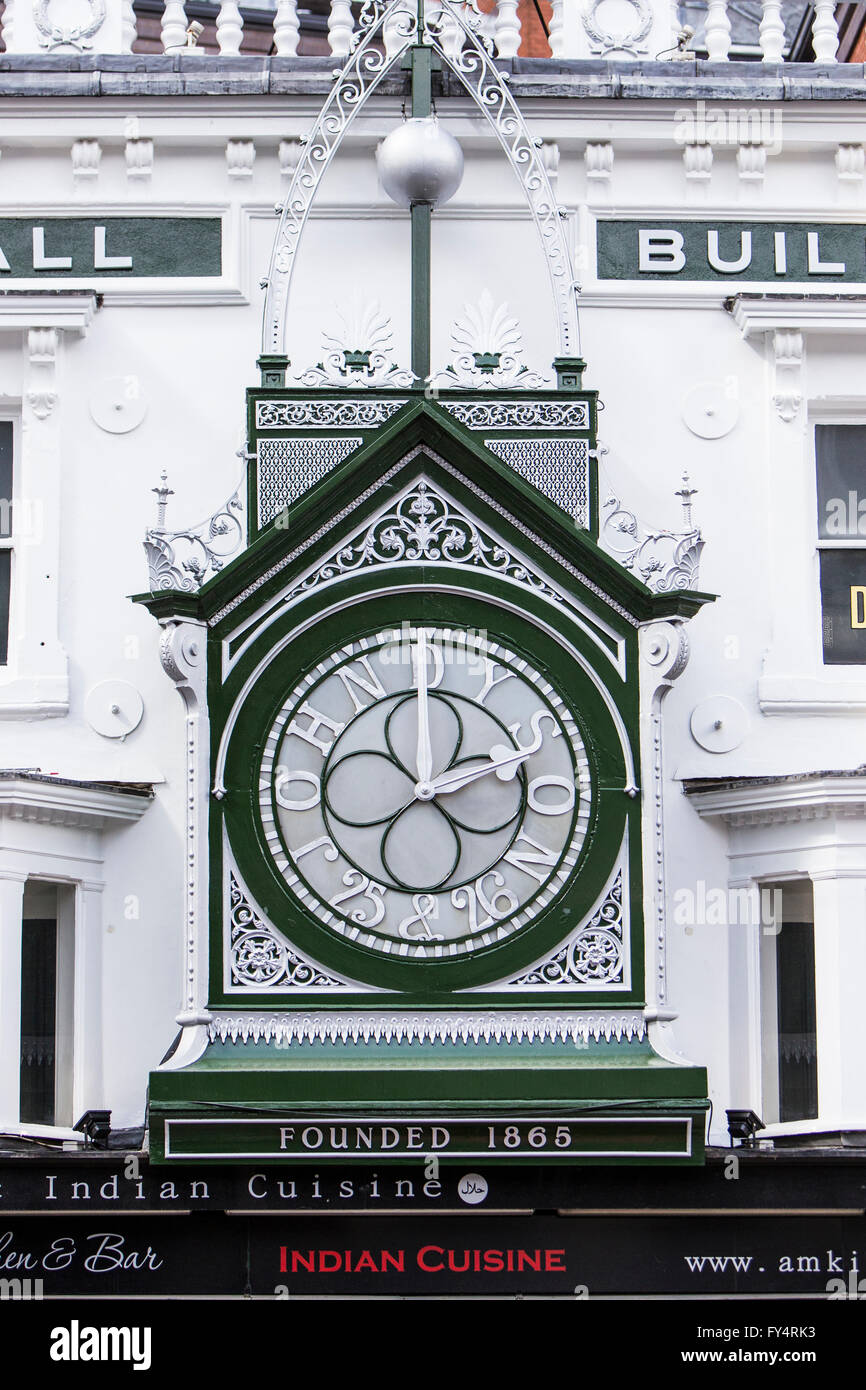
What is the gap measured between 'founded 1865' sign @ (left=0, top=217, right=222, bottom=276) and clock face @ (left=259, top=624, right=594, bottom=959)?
2.73 meters

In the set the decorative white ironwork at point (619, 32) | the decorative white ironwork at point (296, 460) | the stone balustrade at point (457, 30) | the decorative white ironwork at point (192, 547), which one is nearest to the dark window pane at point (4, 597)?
the decorative white ironwork at point (192, 547)

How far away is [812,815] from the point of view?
37.2 feet

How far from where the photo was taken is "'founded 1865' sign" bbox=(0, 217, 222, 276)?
40.5ft

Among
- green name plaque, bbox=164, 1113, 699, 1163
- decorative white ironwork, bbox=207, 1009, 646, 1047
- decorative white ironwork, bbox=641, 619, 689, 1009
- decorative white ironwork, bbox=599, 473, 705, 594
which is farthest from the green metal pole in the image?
green name plaque, bbox=164, 1113, 699, 1163

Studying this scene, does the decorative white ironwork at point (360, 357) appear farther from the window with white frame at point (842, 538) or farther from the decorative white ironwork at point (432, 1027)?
the decorative white ironwork at point (432, 1027)

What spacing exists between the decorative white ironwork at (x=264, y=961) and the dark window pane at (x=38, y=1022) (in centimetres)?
135

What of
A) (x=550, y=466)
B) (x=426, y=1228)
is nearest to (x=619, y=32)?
(x=550, y=466)

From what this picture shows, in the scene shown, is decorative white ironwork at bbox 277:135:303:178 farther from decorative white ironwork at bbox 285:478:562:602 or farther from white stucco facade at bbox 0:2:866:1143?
decorative white ironwork at bbox 285:478:562:602

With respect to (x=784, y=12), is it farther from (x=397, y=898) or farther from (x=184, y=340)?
(x=397, y=898)

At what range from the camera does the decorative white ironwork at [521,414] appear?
11.2m

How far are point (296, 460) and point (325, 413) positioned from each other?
28cm

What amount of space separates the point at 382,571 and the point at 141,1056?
2764 millimetres

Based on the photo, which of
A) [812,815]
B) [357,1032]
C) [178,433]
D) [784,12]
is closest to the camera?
[357,1032]

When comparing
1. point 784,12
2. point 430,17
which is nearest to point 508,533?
point 430,17
